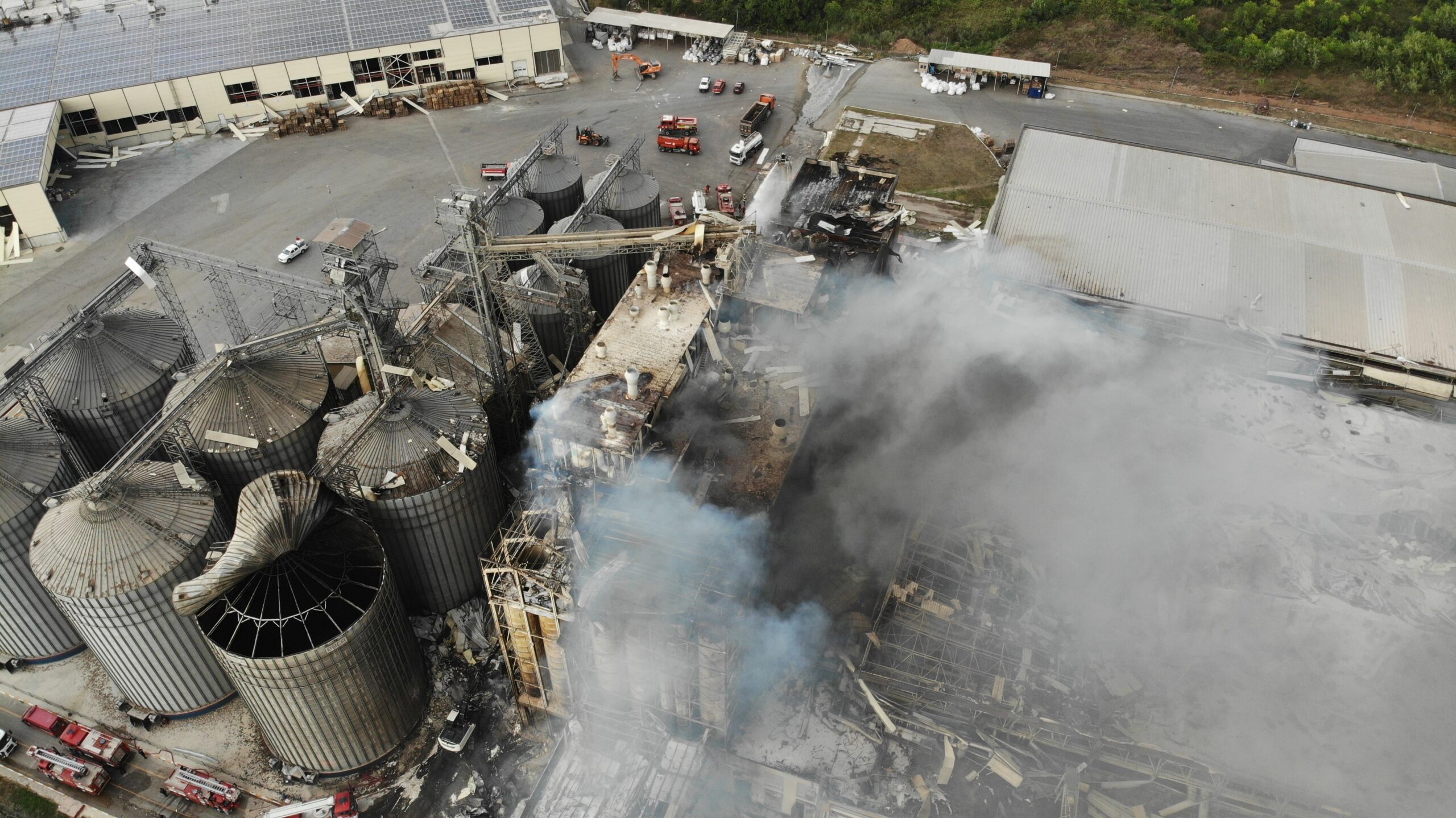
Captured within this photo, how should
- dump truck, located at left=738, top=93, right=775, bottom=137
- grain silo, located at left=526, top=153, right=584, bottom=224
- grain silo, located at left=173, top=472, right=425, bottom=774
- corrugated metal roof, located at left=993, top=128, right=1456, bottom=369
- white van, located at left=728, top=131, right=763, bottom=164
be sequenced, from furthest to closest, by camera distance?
dump truck, located at left=738, top=93, right=775, bottom=137 < white van, located at left=728, top=131, right=763, bottom=164 < grain silo, located at left=526, top=153, right=584, bottom=224 < corrugated metal roof, located at left=993, top=128, right=1456, bottom=369 < grain silo, located at left=173, top=472, right=425, bottom=774

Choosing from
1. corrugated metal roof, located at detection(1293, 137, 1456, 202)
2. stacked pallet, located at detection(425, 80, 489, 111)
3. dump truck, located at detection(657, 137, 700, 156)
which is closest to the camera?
corrugated metal roof, located at detection(1293, 137, 1456, 202)

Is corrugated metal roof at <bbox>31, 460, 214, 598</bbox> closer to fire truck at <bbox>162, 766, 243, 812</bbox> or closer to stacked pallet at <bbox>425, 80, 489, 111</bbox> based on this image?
fire truck at <bbox>162, 766, 243, 812</bbox>

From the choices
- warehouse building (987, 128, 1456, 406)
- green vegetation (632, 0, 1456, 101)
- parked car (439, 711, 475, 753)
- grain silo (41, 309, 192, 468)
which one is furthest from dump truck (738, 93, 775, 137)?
parked car (439, 711, 475, 753)

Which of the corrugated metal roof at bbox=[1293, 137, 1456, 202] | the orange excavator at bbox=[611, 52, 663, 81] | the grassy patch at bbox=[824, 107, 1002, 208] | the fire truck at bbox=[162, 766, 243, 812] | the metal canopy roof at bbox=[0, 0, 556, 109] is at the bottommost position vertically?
the fire truck at bbox=[162, 766, 243, 812]

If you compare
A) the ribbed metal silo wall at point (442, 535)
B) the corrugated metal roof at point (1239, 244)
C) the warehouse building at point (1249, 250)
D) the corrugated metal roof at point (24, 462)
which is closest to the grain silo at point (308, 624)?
the ribbed metal silo wall at point (442, 535)

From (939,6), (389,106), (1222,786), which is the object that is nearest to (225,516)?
(1222,786)

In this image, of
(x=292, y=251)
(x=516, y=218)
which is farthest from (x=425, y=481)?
(x=292, y=251)

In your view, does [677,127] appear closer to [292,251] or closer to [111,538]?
[292,251]

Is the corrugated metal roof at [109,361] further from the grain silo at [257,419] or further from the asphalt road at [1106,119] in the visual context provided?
the asphalt road at [1106,119]
